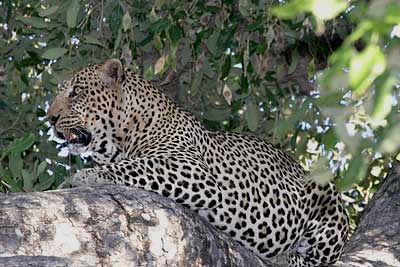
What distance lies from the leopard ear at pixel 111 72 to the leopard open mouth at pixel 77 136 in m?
0.36

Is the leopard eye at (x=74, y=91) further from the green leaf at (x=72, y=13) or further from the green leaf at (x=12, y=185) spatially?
the green leaf at (x=12, y=185)

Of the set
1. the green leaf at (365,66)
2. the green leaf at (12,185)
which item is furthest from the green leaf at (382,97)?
the green leaf at (12,185)

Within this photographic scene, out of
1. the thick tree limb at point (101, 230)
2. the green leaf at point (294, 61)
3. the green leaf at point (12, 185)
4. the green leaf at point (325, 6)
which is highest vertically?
the green leaf at point (294, 61)

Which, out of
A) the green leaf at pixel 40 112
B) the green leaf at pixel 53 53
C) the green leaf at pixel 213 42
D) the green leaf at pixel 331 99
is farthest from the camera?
the green leaf at pixel 40 112

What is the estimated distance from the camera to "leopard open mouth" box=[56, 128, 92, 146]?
580 cm

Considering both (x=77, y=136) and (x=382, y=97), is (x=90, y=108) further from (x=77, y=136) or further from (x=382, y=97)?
(x=382, y=97)

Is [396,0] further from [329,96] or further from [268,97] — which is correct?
[268,97]

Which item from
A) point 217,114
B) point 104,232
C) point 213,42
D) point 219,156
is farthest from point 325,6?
point 217,114

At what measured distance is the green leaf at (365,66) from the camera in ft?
6.10

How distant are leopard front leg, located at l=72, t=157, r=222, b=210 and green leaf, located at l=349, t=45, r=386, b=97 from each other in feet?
10.2

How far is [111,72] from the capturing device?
6.02 meters

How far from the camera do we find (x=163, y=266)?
3773mm

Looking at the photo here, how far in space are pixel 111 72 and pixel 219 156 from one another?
2.65ft

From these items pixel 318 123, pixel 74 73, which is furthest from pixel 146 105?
pixel 318 123
